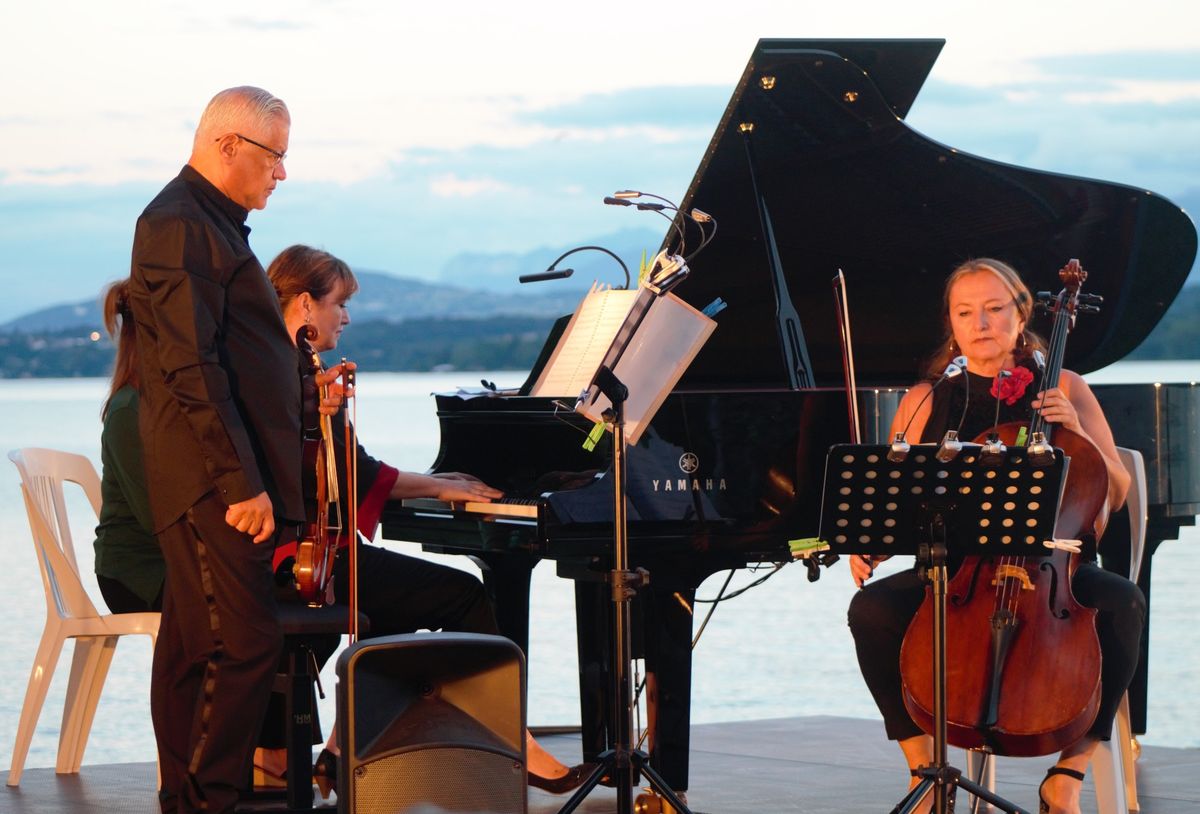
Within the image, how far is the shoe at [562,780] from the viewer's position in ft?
13.8

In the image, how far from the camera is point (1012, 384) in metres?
3.92

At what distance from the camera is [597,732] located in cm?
443

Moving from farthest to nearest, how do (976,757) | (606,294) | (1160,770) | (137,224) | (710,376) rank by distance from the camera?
(710,376) → (1160,770) → (606,294) → (976,757) → (137,224)

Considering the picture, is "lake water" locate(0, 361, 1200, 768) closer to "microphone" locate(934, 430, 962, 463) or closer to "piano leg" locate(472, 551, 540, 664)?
"piano leg" locate(472, 551, 540, 664)

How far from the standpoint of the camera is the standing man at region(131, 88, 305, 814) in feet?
11.1

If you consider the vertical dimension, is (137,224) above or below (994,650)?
above

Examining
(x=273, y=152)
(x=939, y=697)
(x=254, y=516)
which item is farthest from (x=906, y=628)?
(x=273, y=152)

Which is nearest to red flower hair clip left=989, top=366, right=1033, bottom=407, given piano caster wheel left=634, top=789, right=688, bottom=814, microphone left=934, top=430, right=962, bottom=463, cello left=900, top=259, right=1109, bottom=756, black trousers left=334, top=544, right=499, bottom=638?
cello left=900, top=259, right=1109, bottom=756

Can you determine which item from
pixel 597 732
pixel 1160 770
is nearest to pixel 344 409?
pixel 597 732

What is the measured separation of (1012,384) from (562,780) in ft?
4.64

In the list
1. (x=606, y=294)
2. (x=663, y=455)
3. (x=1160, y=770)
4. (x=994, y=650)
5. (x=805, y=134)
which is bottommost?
(x=1160, y=770)

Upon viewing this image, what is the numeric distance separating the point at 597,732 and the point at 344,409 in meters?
1.12

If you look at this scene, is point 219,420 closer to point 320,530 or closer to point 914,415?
point 320,530

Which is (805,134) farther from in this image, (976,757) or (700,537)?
(976,757)
